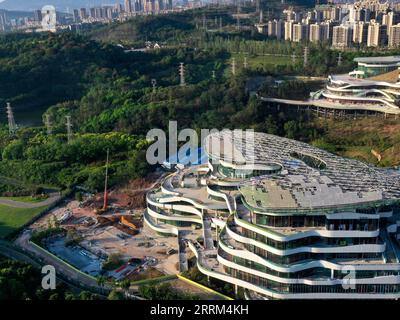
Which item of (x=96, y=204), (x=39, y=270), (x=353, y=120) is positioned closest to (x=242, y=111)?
(x=353, y=120)

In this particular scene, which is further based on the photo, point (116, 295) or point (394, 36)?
point (394, 36)

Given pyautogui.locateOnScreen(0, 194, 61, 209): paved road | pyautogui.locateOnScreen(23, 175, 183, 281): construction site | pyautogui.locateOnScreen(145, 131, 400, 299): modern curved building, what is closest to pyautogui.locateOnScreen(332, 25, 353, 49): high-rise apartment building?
pyautogui.locateOnScreen(23, 175, 183, 281): construction site

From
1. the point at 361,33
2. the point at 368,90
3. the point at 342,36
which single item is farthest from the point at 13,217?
the point at 342,36

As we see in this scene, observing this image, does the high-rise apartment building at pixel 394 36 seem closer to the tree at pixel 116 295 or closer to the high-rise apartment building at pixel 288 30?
the high-rise apartment building at pixel 288 30

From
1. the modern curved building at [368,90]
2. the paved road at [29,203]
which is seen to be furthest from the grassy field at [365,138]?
the paved road at [29,203]

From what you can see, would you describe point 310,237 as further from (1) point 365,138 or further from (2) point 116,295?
(1) point 365,138

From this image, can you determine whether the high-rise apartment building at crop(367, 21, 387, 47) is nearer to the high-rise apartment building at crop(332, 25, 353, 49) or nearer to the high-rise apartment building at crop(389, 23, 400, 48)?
the high-rise apartment building at crop(389, 23, 400, 48)

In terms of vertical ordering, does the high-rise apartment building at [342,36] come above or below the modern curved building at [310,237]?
above

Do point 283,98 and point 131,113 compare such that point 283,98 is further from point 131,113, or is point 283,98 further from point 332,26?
A: point 332,26
